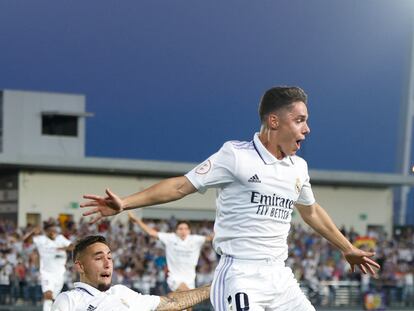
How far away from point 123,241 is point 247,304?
78.3ft

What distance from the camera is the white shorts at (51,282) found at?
25.4m

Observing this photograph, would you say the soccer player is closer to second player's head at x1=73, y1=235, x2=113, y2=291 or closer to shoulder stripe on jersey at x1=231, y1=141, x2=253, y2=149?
second player's head at x1=73, y1=235, x2=113, y2=291

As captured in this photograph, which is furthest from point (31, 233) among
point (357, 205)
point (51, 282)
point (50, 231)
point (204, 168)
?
point (357, 205)

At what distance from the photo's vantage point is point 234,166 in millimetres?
8047

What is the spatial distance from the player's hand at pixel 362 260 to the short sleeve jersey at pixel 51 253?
17.3m

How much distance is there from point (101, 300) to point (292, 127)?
185 cm

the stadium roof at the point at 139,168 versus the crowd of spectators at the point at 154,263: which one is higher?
the stadium roof at the point at 139,168

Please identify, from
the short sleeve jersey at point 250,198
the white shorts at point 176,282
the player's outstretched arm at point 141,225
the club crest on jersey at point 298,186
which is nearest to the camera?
the short sleeve jersey at point 250,198

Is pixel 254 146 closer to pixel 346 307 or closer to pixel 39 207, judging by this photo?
pixel 346 307

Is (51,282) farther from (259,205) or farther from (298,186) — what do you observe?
(259,205)

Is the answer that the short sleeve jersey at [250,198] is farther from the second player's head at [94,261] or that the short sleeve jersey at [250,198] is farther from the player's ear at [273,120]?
the second player's head at [94,261]

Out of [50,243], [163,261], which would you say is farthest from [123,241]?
[50,243]

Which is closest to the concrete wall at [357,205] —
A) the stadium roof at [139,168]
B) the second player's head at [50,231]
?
the stadium roof at [139,168]

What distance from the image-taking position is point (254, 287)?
26.5 ft
